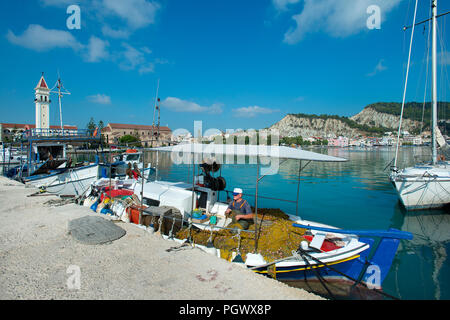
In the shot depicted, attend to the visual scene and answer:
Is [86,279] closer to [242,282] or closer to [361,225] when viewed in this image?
[242,282]

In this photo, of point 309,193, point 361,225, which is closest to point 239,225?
point 361,225

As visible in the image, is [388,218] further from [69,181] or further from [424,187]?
[69,181]

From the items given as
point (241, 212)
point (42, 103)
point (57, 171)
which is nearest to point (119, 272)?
point (241, 212)

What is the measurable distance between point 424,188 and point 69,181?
86.6 feet

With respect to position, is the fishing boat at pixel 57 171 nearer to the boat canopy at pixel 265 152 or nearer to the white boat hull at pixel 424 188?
the boat canopy at pixel 265 152

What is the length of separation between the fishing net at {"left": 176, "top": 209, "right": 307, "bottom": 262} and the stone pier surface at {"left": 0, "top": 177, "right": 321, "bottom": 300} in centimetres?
103

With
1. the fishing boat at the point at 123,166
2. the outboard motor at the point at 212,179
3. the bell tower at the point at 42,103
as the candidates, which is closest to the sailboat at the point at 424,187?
the outboard motor at the point at 212,179

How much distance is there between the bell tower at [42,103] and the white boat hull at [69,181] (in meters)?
55.0

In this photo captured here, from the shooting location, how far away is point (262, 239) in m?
6.42

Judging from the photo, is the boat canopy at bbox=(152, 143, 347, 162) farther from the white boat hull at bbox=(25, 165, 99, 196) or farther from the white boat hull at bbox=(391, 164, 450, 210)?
the white boat hull at bbox=(25, 165, 99, 196)

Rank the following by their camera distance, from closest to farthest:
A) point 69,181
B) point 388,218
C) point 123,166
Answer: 1. point 388,218
2. point 69,181
3. point 123,166
